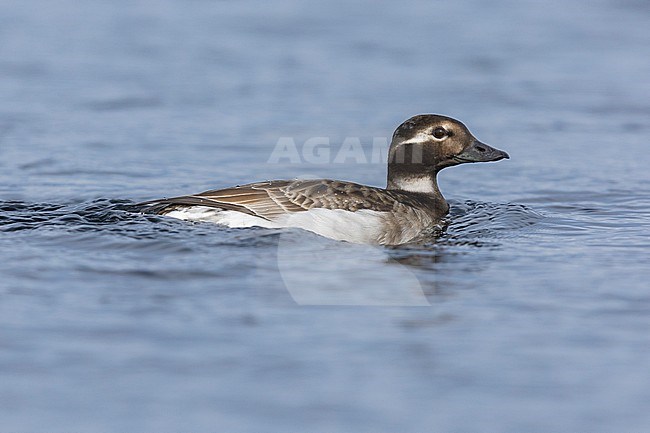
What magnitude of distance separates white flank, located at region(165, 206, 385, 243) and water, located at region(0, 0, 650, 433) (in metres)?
0.15

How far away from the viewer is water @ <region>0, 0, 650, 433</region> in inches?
209

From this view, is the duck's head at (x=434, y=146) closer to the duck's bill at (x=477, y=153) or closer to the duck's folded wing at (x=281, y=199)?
the duck's bill at (x=477, y=153)

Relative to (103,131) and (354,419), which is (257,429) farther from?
(103,131)

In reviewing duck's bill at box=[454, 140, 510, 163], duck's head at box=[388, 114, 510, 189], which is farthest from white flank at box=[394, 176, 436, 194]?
duck's bill at box=[454, 140, 510, 163]

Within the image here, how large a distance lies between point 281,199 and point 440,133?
5.54ft

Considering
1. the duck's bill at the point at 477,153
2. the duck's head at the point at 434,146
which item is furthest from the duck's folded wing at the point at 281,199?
the duck's bill at the point at 477,153

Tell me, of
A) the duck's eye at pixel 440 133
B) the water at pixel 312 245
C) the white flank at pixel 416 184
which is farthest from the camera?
the white flank at pixel 416 184

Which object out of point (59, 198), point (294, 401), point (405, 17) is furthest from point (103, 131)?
point (294, 401)

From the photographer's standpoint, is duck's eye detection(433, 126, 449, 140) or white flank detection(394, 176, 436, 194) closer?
duck's eye detection(433, 126, 449, 140)

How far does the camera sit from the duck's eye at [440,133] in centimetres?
933

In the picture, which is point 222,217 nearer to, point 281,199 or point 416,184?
point 281,199

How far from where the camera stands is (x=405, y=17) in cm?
1773

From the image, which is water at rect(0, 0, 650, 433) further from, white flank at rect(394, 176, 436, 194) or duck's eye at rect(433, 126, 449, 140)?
duck's eye at rect(433, 126, 449, 140)

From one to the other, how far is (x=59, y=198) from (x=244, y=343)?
4492 mm
